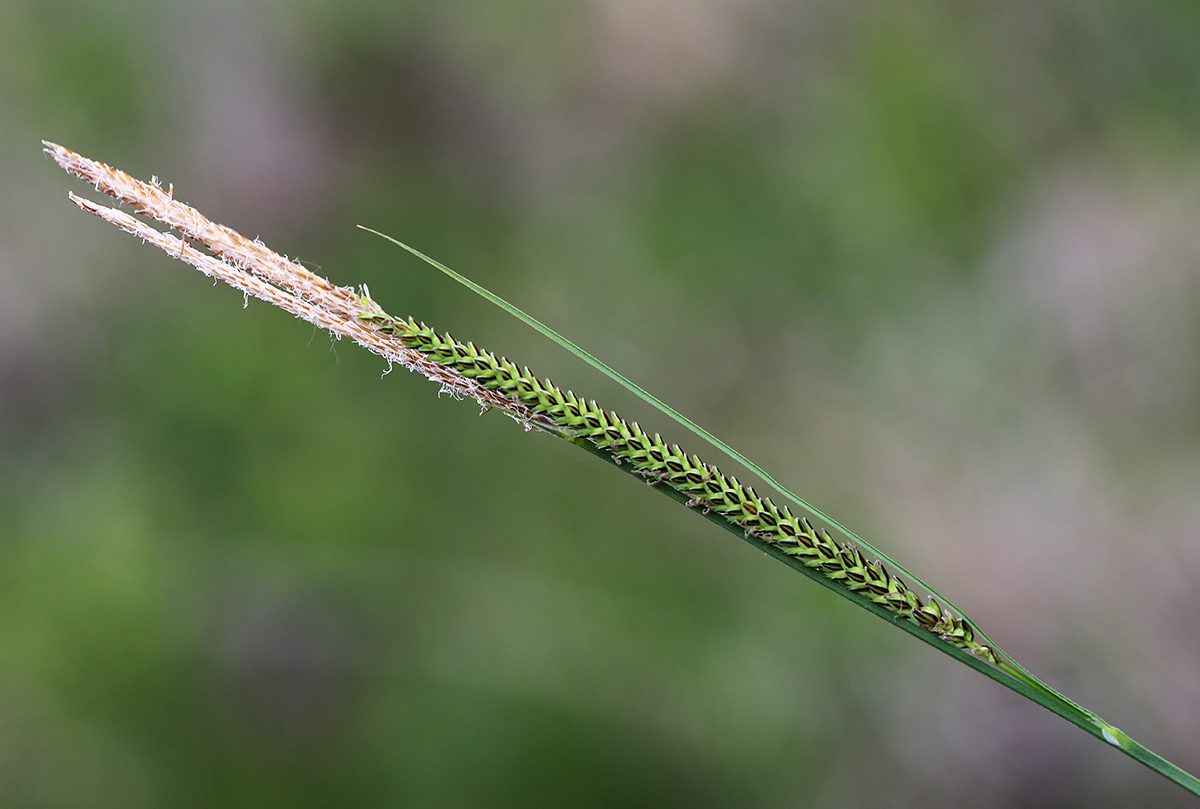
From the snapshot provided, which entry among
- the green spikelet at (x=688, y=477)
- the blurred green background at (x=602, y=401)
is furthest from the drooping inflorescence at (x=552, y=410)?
the blurred green background at (x=602, y=401)

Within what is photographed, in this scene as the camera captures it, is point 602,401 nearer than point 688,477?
No

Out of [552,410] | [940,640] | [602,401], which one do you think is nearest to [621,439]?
[552,410]

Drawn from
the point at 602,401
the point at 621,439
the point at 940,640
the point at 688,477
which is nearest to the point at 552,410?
the point at 621,439

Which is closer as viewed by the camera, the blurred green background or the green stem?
the green stem

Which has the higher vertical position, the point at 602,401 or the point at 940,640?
the point at 602,401

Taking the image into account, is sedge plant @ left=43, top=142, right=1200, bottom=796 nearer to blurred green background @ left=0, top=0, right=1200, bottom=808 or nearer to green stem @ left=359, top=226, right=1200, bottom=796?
green stem @ left=359, top=226, right=1200, bottom=796

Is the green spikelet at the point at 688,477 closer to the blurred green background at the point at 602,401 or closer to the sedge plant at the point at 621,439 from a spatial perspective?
the sedge plant at the point at 621,439

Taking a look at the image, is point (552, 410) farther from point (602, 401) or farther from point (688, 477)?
point (602, 401)

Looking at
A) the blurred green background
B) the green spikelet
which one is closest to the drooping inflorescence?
→ the green spikelet

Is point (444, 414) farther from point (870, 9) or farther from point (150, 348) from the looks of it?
point (870, 9)
